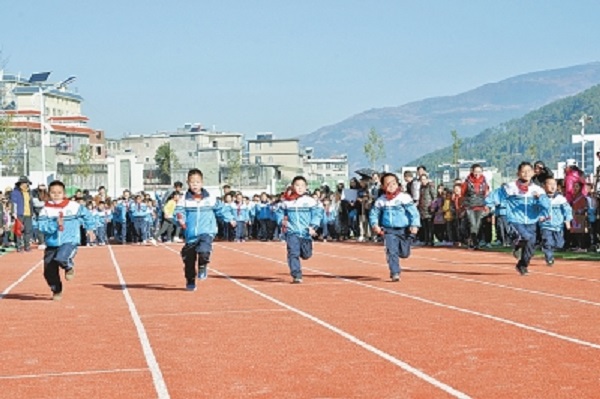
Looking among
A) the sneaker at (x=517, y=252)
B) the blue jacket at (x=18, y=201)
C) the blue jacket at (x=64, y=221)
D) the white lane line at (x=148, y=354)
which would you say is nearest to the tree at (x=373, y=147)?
the blue jacket at (x=18, y=201)

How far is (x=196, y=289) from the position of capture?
54.2ft

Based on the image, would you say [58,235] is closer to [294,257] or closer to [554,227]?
[294,257]

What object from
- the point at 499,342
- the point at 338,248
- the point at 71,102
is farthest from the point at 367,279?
the point at 71,102

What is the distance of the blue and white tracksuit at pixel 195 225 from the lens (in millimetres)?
16141

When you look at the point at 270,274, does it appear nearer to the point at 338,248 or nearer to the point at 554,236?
the point at 554,236

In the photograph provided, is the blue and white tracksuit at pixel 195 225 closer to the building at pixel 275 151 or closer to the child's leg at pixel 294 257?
the child's leg at pixel 294 257

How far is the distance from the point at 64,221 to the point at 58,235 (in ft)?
0.66

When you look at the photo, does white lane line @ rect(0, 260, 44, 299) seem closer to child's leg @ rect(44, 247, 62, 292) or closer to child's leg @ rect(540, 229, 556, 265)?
child's leg @ rect(44, 247, 62, 292)

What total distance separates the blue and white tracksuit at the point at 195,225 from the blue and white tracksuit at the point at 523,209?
4.52 m

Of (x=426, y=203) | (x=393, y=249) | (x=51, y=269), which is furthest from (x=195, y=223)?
(x=426, y=203)

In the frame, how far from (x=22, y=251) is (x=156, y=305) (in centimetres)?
1808

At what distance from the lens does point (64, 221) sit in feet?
50.1

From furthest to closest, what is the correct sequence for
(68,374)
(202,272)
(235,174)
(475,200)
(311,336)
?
(235,174), (475,200), (202,272), (311,336), (68,374)

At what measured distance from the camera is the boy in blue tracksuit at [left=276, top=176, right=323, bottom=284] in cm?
1739
